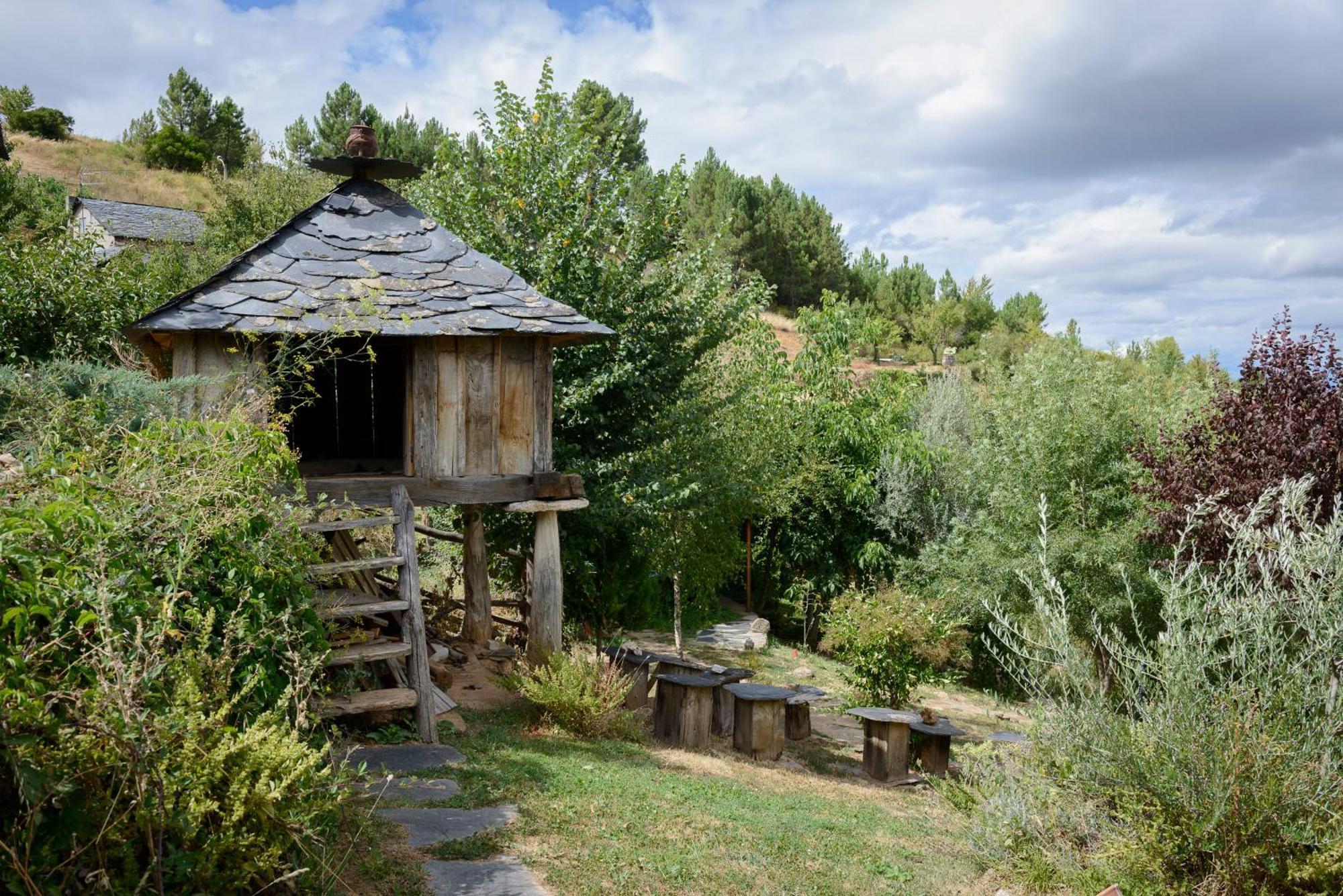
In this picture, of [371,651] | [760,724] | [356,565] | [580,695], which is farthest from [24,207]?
[760,724]

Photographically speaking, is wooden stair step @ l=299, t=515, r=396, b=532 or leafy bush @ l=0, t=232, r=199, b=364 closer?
wooden stair step @ l=299, t=515, r=396, b=532

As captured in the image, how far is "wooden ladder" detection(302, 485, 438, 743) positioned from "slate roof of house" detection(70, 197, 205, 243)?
1951 cm

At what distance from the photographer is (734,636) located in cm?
1670

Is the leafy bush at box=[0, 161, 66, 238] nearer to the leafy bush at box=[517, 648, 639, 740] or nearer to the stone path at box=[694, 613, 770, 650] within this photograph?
the leafy bush at box=[517, 648, 639, 740]

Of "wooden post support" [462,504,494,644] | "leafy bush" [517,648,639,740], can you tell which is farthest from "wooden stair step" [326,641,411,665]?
"wooden post support" [462,504,494,644]

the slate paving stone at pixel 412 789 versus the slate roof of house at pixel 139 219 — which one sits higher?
the slate roof of house at pixel 139 219

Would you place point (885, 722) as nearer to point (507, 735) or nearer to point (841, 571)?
point (507, 735)

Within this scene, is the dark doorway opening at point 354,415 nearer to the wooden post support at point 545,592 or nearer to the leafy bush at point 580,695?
the wooden post support at point 545,592

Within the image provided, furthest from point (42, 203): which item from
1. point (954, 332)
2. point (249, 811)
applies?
point (954, 332)

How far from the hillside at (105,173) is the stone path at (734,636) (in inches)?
1073

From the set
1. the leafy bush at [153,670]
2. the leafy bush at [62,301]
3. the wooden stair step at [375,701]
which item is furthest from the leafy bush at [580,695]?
the leafy bush at [62,301]

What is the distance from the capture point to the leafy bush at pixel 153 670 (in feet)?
9.19

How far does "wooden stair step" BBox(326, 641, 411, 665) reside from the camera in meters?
6.75

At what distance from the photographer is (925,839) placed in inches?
254
